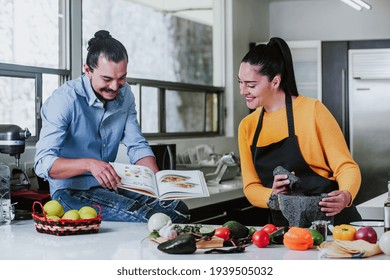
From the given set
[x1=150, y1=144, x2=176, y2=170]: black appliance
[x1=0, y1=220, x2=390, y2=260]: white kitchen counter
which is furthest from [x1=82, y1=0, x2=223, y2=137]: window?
[x1=0, y1=220, x2=390, y2=260]: white kitchen counter

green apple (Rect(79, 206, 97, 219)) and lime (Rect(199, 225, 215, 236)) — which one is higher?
green apple (Rect(79, 206, 97, 219))

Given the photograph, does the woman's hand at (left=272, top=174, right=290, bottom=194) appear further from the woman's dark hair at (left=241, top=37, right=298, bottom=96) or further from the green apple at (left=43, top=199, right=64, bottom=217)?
the green apple at (left=43, top=199, right=64, bottom=217)

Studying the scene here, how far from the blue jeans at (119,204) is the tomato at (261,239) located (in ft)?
2.50

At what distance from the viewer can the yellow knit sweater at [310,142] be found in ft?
8.98

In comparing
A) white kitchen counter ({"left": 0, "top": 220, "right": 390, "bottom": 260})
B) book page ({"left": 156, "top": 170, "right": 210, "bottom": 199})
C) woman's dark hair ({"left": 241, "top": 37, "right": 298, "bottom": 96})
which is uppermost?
woman's dark hair ({"left": 241, "top": 37, "right": 298, "bottom": 96})

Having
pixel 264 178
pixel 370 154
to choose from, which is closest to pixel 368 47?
pixel 370 154

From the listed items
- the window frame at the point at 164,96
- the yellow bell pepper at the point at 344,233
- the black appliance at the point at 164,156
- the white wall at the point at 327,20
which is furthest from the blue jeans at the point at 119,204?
the white wall at the point at 327,20

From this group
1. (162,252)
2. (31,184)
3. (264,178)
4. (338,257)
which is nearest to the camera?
(338,257)

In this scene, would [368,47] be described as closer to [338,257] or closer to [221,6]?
[221,6]

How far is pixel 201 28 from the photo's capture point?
6.04 metres

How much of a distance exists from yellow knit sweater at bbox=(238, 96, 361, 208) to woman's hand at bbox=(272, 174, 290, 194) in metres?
0.20

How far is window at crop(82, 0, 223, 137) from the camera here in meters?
4.84

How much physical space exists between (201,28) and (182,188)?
3617 millimetres

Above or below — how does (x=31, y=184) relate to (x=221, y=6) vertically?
below
